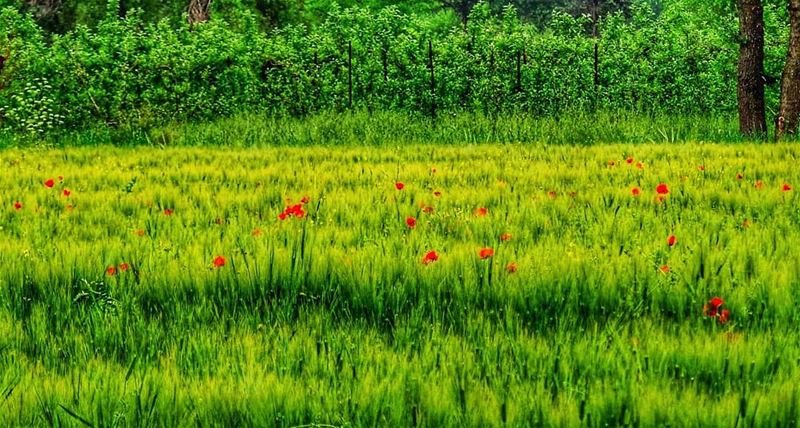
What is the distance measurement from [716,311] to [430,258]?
117 cm

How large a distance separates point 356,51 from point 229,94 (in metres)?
2.54

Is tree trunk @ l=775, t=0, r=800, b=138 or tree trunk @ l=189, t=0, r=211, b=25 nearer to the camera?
tree trunk @ l=775, t=0, r=800, b=138

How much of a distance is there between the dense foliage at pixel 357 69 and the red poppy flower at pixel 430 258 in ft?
34.1

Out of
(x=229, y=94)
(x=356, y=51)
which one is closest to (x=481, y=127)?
(x=356, y=51)

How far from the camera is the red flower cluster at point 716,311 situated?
2.83 m

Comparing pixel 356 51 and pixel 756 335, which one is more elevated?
pixel 356 51

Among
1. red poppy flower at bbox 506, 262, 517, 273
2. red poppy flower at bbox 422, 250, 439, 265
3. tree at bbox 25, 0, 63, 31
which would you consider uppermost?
tree at bbox 25, 0, 63, 31

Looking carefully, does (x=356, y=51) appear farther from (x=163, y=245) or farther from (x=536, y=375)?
(x=536, y=375)

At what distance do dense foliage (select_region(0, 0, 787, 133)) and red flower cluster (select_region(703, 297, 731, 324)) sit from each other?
11.4 metres

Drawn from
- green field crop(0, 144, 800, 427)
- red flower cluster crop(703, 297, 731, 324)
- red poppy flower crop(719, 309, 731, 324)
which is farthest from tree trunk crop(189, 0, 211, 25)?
red poppy flower crop(719, 309, 731, 324)

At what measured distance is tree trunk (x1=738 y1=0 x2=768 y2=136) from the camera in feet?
40.1

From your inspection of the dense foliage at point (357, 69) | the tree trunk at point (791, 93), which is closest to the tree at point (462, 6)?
the dense foliage at point (357, 69)

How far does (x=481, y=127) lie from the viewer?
41.3 feet

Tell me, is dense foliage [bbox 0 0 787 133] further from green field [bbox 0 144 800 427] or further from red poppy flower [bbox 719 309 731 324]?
red poppy flower [bbox 719 309 731 324]
